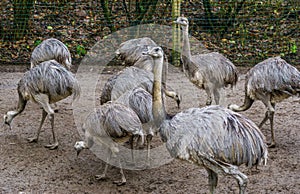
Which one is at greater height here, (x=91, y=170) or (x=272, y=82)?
(x=272, y=82)

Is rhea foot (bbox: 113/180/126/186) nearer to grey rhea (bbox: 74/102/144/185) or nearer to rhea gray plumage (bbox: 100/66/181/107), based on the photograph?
grey rhea (bbox: 74/102/144/185)

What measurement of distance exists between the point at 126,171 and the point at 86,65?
4723mm

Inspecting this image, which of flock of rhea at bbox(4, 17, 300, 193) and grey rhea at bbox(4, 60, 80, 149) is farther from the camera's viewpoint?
grey rhea at bbox(4, 60, 80, 149)

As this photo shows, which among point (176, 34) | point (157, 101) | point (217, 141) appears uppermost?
point (157, 101)

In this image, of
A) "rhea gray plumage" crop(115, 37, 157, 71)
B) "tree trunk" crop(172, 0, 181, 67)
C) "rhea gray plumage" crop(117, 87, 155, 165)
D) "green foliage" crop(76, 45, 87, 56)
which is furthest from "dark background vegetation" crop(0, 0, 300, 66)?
"rhea gray plumage" crop(117, 87, 155, 165)

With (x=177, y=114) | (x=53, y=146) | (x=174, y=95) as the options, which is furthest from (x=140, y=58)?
(x=177, y=114)

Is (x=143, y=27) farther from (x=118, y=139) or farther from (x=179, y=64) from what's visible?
(x=118, y=139)

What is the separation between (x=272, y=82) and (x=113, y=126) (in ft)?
6.14

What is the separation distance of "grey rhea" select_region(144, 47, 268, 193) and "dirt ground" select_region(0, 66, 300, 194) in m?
0.66

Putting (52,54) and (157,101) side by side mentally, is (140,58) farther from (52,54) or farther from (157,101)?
(157,101)

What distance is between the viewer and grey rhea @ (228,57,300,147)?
5.31 m

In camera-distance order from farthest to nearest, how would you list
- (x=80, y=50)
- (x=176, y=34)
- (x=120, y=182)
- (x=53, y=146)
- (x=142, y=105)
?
(x=80, y=50), (x=176, y=34), (x=53, y=146), (x=142, y=105), (x=120, y=182)

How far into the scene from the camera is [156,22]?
10.1 m

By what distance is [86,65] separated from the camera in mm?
9430
